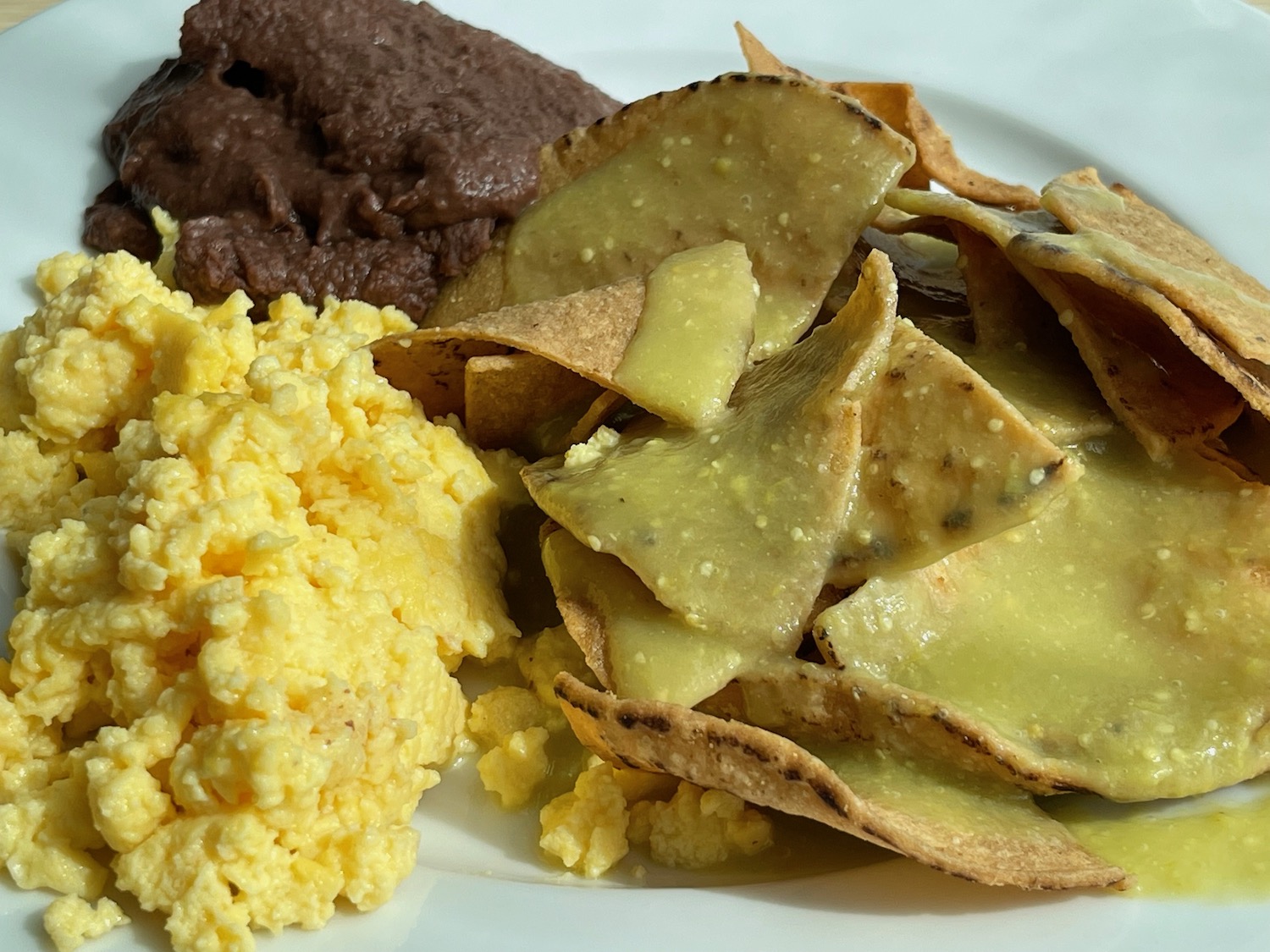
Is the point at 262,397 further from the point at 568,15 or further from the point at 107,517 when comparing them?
the point at 568,15

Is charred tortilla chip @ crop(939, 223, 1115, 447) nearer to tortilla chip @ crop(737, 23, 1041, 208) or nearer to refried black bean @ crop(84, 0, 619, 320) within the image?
tortilla chip @ crop(737, 23, 1041, 208)

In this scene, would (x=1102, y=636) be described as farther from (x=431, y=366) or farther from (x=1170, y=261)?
(x=431, y=366)

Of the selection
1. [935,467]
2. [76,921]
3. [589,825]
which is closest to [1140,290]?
[935,467]

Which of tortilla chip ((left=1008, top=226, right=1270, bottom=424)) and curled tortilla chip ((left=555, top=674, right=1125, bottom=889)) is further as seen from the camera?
tortilla chip ((left=1008, top=226, right=1270, bottom=424))

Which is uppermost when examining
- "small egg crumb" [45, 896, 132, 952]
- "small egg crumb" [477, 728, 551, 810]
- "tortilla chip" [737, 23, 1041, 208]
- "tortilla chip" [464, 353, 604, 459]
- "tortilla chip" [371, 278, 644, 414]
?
"tortilla chip" [737, 23, 1041, 208]

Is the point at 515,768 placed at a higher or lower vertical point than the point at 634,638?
lower

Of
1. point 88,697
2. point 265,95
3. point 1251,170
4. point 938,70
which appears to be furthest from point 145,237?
point 1251,170

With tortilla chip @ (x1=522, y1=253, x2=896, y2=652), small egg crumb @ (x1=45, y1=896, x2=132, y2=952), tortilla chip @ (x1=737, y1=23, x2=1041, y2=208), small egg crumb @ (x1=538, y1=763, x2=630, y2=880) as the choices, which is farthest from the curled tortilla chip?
tortilla chip @ (x1=737, y1=23, x2=1041, y2=208)
